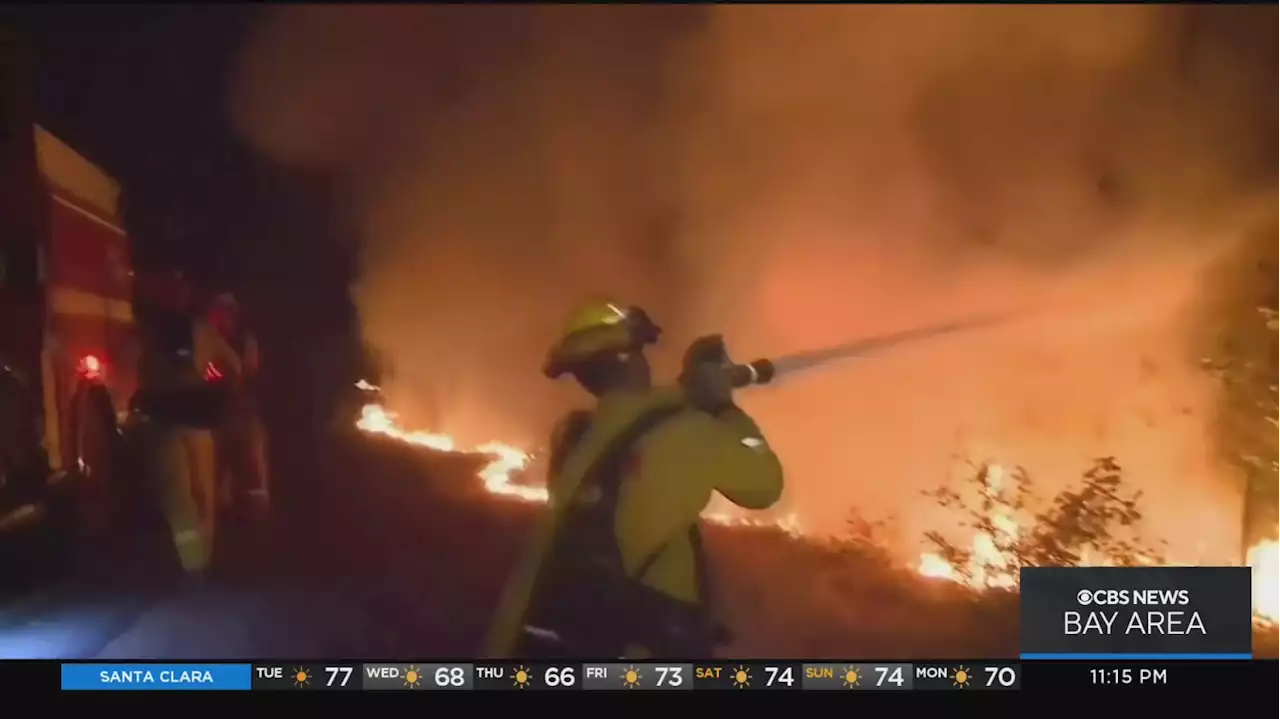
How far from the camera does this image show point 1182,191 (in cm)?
94

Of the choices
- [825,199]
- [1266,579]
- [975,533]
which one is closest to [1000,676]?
[975,533]

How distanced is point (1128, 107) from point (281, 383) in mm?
937

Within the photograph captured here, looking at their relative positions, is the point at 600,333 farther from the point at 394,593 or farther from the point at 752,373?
the point at 394,593

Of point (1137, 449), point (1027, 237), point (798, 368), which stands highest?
point (1027, 237)

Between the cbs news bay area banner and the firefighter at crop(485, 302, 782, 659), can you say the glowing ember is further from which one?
the firefighter at crop(485, 302, 782, 659)

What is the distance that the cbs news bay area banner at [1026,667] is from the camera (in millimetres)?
958

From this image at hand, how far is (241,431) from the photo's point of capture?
0.98m

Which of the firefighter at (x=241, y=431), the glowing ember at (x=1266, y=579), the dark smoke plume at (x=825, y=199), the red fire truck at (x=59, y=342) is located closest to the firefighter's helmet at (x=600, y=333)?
the dark smoke plume at (x=825, y=199)

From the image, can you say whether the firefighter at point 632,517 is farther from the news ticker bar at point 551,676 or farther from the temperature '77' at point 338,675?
the temperature '77' at point 338,675

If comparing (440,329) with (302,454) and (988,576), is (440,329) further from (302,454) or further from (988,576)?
(988,576)

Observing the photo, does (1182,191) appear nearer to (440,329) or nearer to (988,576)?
(988,576)

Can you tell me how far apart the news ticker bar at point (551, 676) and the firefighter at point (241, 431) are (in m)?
0.18

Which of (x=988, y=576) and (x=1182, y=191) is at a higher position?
(x=1182, y=191)

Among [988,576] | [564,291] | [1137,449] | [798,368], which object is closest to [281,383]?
[564,291]
